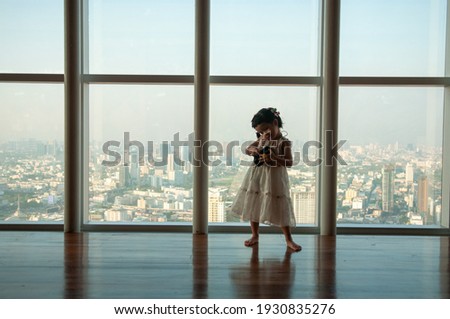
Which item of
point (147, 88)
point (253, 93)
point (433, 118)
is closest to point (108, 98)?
point (147, 88)

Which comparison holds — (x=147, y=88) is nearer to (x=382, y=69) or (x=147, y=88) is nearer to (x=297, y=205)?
(x=297, y=205)

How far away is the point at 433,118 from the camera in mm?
5301

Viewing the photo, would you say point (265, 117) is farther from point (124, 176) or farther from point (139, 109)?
point (124, 176)

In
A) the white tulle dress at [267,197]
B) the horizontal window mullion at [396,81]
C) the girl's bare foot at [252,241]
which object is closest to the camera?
the white tulle dress at [267,197]

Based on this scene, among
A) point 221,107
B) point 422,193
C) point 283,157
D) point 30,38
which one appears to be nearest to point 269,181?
point 283,157

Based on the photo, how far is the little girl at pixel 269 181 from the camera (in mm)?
4262

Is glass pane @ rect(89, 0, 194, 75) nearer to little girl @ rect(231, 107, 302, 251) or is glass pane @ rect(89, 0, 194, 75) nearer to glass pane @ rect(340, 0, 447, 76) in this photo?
little girl @ rect(231, 107, 302, 251)

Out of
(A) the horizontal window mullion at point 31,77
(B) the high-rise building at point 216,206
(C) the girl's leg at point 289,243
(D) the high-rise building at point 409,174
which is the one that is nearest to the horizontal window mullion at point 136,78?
(A) the horizontal window mullion at point 31,77

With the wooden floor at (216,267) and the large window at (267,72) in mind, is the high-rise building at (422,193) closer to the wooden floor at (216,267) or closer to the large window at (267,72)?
the wooden floor at (216,267)

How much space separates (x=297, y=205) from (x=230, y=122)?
1275 millimetres

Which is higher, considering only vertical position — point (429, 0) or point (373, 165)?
point (429, 0)

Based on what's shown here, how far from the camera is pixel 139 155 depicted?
5379 mm

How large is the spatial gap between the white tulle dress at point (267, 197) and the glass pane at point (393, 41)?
167 cm

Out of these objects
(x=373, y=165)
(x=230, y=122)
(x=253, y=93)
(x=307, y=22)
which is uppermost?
(x=307, y=22)
